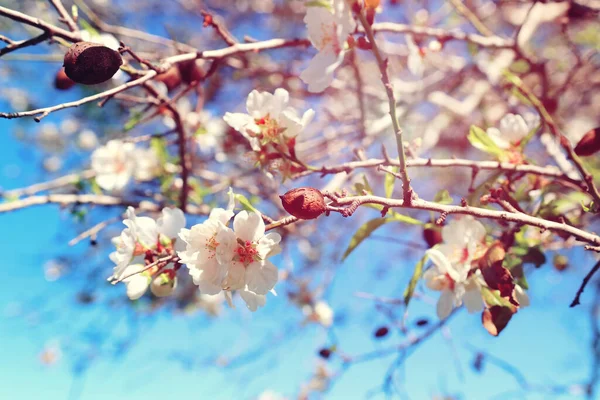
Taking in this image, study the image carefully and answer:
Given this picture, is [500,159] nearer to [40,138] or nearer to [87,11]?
[87,11]

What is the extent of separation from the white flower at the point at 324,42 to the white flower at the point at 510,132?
588mm

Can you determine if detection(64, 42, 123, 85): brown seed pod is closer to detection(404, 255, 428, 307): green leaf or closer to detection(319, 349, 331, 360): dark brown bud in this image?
detection(404, 255, 428, 307): green leaf

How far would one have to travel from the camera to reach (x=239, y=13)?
436 cm

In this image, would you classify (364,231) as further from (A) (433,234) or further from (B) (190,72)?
(B) (190,72)

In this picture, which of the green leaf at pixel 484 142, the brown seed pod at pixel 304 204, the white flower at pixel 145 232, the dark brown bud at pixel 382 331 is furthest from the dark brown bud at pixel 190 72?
the dark brown bud at pixel 382 331

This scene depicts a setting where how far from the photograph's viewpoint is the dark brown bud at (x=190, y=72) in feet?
4.42


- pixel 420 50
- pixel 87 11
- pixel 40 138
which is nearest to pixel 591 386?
pixel 420 50

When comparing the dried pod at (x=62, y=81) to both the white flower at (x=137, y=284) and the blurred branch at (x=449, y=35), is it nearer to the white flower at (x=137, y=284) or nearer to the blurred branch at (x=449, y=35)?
the white flower at (x=137, y=284)

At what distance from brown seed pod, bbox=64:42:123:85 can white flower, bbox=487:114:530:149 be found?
3.33 ft

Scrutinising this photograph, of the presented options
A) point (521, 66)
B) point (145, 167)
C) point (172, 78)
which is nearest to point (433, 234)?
point (172, 78)

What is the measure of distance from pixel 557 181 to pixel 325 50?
2.53 ft

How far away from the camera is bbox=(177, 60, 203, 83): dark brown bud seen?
4.42 feet

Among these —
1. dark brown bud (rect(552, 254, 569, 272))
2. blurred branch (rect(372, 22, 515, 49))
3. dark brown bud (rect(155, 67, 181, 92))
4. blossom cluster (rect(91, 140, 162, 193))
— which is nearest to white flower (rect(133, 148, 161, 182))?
blossom cluster (rect(91, 140, 162, 193))

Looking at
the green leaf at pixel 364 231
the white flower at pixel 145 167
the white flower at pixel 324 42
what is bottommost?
the green leaf at pixel 364 231
